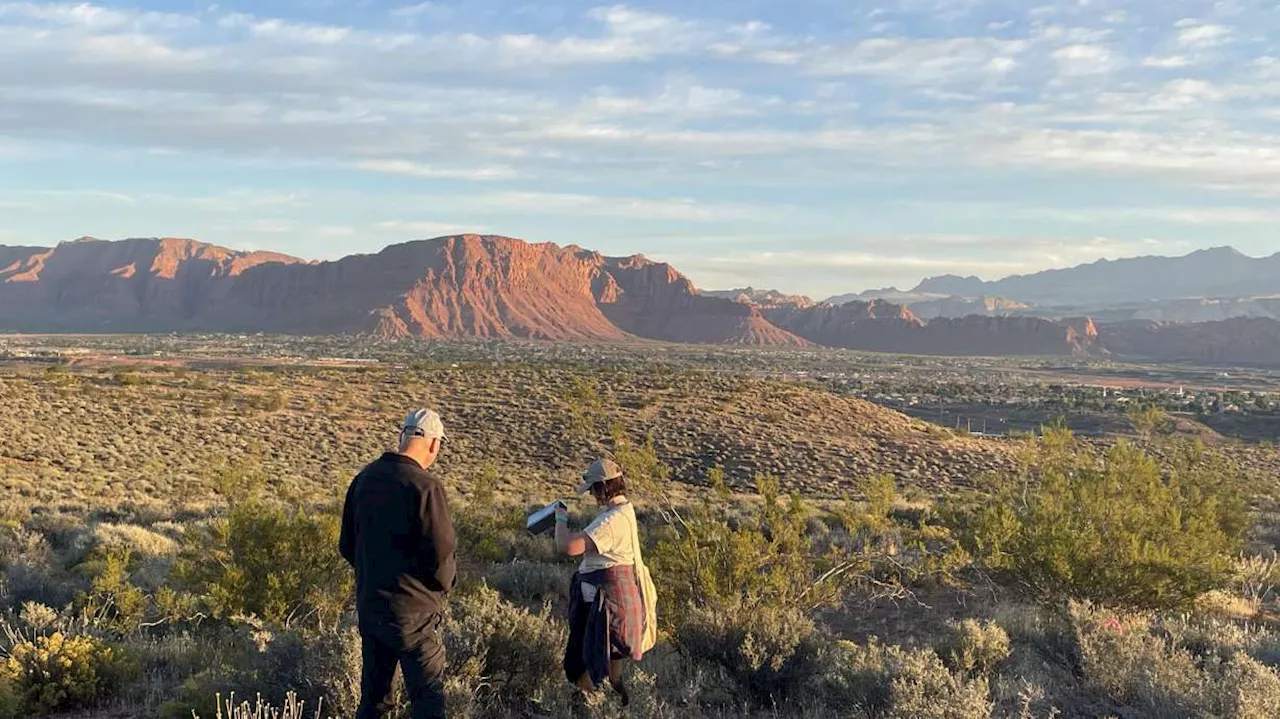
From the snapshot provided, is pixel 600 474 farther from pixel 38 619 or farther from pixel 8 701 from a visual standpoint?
pixel 38 619

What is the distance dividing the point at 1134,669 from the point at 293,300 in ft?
597

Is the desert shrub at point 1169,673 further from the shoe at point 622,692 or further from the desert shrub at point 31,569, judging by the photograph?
the desert shrub at point 31,569

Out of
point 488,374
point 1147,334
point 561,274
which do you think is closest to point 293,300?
point 561,274

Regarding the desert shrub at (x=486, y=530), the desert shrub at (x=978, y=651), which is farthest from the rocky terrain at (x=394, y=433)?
the desert shrub at (x=978, y=651)

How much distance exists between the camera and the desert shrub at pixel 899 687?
4180 mm

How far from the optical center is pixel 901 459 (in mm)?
28391

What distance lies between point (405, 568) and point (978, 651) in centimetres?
399

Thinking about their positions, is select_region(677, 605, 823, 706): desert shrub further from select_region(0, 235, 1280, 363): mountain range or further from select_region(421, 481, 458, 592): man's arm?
select_region(0, 235, 1280, 363): mountain range

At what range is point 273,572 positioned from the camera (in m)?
7.20

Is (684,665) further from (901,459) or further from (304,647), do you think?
(901,459)

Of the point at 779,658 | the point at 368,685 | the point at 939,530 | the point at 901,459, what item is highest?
the point at 368,685

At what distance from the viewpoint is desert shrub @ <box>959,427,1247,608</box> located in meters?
7.27

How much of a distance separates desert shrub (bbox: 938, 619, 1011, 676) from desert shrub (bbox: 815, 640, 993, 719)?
1.12ft

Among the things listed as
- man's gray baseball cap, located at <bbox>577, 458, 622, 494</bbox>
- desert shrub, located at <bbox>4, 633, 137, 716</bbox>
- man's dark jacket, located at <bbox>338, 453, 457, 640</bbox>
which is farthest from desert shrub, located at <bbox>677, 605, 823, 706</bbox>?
desert shrub, located at <bbox>4, 633, 137, 716</bbox>
